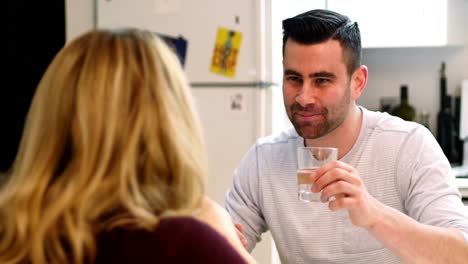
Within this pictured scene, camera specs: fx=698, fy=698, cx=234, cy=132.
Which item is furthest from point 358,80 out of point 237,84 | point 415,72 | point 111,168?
point 415,72

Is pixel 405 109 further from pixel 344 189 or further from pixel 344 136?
pixel 344 189

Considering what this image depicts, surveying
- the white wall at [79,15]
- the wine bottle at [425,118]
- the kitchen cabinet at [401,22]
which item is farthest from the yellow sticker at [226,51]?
the wine bottle at [425,118]

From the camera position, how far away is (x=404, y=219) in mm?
1493

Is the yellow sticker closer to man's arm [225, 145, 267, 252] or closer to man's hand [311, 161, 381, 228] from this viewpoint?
man's arm [225, 145, 267, 252]

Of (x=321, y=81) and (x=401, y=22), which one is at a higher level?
(x=401, y=22)

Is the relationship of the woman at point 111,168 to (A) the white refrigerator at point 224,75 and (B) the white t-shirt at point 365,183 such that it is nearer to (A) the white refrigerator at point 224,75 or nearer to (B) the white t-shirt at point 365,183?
(B) the white t-shirt at point 365,183

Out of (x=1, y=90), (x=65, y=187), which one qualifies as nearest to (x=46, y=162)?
(x=65, y=187)

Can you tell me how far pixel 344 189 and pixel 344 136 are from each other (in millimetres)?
457

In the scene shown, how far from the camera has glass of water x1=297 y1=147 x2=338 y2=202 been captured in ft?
4.99

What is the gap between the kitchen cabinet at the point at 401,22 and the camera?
3.49 metres

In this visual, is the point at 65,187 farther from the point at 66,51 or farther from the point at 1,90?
the point at 1,90

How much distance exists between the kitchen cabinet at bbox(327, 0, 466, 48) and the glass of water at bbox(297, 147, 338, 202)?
212cm

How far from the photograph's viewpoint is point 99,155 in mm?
979

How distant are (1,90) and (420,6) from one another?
2134 mm
